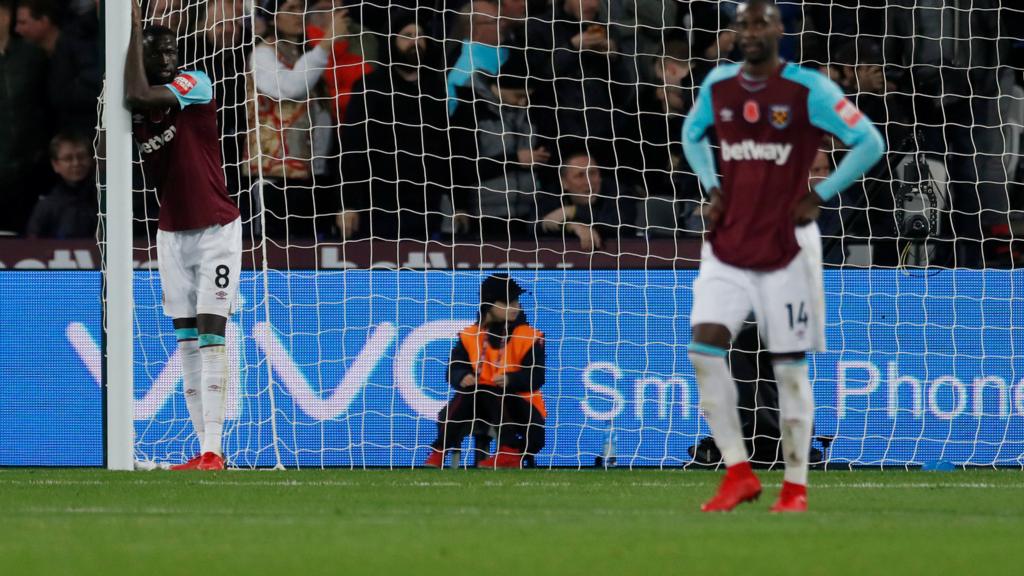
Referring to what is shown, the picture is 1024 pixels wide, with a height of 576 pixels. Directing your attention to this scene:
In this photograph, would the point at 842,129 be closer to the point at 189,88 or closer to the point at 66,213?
the point at 189,88

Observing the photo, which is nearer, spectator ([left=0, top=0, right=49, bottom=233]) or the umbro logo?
the umbro logo

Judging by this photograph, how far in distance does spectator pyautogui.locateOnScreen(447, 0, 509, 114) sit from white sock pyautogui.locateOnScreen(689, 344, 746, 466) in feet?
16.9

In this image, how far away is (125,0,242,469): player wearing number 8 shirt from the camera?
29.7 ft

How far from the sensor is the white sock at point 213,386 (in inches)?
356

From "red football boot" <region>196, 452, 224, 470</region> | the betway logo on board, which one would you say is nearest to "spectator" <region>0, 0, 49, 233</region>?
"red football boot" <region>196, 452, 224, 470</region>

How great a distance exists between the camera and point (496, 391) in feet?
33.5

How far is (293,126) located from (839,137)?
17.4 ft

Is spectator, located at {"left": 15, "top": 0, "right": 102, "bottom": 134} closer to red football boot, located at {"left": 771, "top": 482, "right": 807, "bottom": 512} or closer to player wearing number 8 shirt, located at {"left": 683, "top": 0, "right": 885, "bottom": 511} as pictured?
player wearing number 8 shirt, located at {"left": 683, "top": 0, "right": 885, "bottom": 511}

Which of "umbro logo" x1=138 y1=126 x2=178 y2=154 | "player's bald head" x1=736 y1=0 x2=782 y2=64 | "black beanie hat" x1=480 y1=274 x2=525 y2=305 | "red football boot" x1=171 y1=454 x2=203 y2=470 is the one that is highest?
"player's bald head" x1=736 y1=0 x2=782 y2=64

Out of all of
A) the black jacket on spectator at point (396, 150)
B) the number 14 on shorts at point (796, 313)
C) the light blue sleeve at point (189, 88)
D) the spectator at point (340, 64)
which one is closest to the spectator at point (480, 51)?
the black jacket on spectator at point (396, 150)

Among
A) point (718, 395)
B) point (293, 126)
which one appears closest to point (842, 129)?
point (718, 395)

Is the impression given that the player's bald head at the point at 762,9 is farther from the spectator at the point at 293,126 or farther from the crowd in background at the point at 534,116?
the spectator at the point at 293,126

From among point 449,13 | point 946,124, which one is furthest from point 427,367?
point 946,124

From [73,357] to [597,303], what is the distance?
10.1ft
